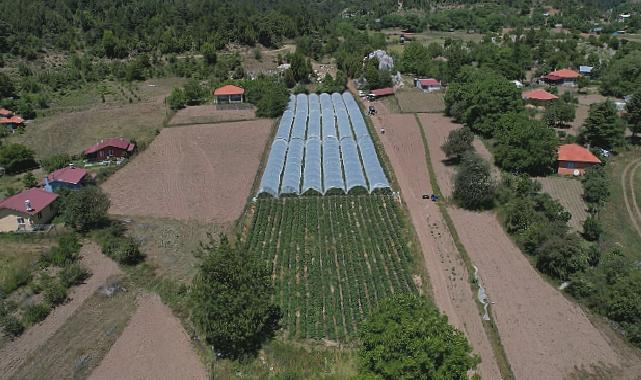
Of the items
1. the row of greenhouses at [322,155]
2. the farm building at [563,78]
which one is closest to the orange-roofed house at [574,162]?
the row of greenhouses at [322,155]

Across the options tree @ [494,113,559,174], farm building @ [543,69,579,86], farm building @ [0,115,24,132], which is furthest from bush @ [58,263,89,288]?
farm building @ [543,69,579,86]

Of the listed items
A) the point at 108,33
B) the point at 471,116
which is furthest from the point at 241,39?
the point at 471,116

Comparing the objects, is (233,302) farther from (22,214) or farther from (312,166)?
(312,166)

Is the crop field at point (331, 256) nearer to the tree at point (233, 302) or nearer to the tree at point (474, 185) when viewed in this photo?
the tree at point (233, 302)

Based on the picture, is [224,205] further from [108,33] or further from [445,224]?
[108,33]

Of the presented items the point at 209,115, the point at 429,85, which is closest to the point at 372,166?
the point at 209,115

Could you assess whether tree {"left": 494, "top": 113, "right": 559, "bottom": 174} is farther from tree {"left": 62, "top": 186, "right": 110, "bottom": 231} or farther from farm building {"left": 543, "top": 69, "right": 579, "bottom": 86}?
farm building {"left": 543, "top": 69, "right": 579, "bottom": 86}
